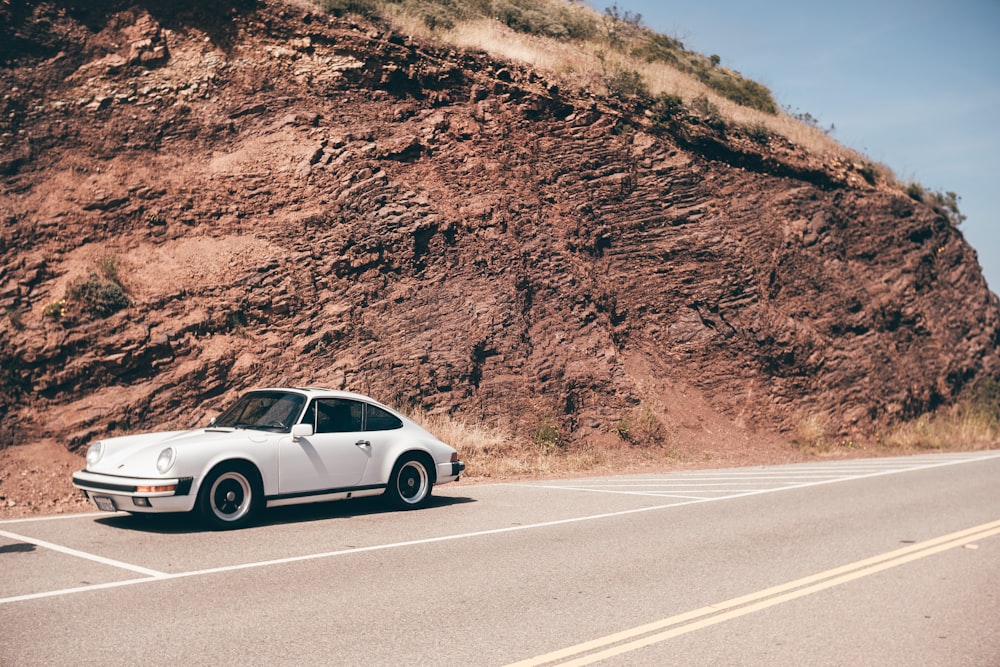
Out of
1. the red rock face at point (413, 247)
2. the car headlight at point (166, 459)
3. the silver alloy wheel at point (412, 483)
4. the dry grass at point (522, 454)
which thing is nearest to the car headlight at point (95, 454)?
the car headlight at point (166, 459)

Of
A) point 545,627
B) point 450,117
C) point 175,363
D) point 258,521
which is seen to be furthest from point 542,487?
point 450,117

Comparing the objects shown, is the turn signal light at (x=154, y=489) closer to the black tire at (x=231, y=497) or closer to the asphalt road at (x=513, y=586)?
the black tire at (x=231, y=497)

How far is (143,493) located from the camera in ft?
29.6

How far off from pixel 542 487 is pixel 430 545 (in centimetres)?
563

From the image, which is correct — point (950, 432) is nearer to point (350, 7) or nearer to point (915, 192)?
point (915, 192)

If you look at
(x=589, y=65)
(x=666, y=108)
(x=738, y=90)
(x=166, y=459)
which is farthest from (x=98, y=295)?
(x=738, y=90)

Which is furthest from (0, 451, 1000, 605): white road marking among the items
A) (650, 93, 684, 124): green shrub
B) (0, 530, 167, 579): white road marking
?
(650, 93, 684, 124): green shrub

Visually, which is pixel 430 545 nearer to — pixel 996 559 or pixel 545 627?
pixel 545 627

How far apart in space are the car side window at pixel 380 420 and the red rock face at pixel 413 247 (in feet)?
18.4

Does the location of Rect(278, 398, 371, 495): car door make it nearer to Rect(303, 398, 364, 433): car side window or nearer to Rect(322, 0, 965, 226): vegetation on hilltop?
Rect(303, 398, 364, 433): car side window

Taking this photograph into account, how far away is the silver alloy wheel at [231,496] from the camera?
955cm

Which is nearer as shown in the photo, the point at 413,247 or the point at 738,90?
the point at 413,247

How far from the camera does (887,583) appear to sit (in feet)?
25.2

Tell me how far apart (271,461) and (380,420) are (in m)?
1.74
